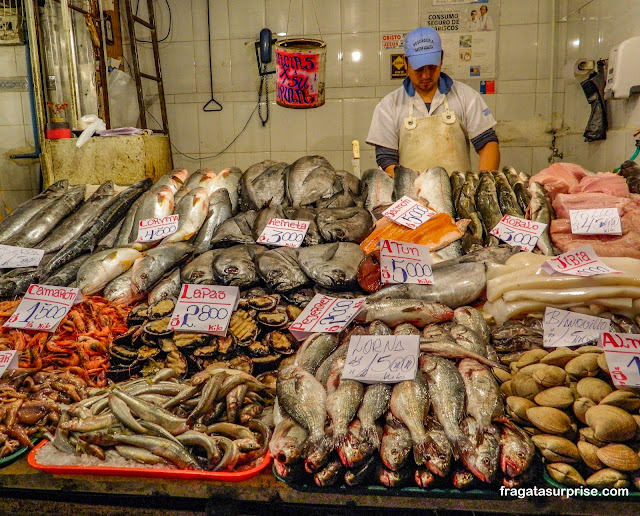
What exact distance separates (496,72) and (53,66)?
5.45 m

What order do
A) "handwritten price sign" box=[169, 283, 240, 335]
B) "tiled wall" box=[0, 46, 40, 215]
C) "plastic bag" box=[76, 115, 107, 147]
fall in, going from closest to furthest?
"handwritten price sign" box=[169, 283, 240, 335] < "plastic bag" box=[76, 115, 107, 147] < "tiled wall" box=[0, 46, 40, 215]

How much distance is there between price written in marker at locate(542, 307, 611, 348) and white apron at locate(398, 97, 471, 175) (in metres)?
3.11

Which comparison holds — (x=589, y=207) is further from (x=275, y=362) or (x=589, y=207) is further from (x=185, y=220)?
(x=185, y=220)

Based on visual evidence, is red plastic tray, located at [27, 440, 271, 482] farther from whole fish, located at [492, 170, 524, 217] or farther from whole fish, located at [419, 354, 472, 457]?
whole fish, located at [492, 170, 524, 217]

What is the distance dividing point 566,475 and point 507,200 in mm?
1964

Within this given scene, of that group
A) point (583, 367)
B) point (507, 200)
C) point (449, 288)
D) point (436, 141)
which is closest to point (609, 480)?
point (583, 367)

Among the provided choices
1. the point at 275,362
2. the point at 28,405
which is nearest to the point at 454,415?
the point at 275,362

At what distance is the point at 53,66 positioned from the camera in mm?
6270

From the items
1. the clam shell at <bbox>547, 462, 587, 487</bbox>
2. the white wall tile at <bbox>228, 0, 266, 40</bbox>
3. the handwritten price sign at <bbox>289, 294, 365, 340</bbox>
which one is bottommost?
the clam shell at <bbox>547, 462, 587, 487</bbox>

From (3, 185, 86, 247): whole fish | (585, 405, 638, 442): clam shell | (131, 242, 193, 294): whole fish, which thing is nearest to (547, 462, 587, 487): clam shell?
(585, 405, 638, 442): clam shell

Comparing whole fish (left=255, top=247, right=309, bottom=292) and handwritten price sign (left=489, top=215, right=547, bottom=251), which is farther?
handwritten price sign (left=489, top=215, right=547, bottom=251)

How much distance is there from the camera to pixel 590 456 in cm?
177

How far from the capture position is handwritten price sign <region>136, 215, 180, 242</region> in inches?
136

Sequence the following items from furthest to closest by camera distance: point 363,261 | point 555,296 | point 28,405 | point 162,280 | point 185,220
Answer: point 185,220
point 162,280
point 363,261
point 555,296
point 28,405
